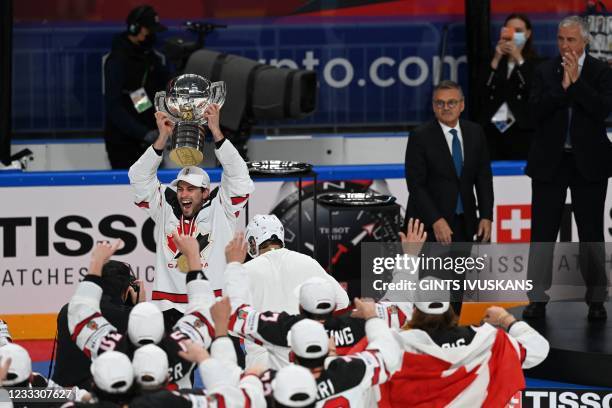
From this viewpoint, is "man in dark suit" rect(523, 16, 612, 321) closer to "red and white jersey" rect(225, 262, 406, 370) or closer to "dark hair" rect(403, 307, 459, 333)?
"red and white jersey" rect(225, 262, 406, 370)

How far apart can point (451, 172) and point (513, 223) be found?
66.3 inches

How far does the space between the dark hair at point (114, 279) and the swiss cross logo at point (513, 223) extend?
484 cm

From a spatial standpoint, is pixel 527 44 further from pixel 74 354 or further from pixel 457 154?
pixel 74 354

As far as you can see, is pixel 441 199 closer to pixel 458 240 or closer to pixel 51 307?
pixel 458 240

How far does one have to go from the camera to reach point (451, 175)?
10.9m

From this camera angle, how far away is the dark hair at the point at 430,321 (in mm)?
7227

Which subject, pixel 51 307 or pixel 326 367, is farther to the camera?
pixel 51 307

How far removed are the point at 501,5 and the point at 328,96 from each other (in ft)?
6.08

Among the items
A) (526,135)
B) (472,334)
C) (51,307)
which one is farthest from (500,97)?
(472,334)

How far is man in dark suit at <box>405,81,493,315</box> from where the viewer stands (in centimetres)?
1089

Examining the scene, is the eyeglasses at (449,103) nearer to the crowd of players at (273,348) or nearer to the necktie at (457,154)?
the necktie at (457,154)

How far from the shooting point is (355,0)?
1430 centimetres

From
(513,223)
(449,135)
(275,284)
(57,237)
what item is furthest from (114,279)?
(513,223)

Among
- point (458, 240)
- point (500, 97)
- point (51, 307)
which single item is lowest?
point (51, 307)
